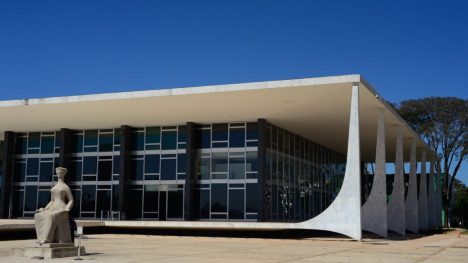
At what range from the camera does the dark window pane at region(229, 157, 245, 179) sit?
3259 centimetres

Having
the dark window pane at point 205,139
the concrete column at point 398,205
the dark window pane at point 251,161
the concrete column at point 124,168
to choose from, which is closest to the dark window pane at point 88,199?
the concrete column at point 124,168

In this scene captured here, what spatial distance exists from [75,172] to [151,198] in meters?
5.76

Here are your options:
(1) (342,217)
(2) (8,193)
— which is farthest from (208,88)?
(2) (8,193)

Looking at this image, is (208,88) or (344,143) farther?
(344,143)

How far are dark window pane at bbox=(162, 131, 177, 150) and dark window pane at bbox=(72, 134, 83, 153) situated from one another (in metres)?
6.01

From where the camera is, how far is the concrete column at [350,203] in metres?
24.8

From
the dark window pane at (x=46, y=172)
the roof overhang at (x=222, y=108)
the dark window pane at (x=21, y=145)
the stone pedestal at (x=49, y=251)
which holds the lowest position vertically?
the stone pedestal at (x=49, y=251)

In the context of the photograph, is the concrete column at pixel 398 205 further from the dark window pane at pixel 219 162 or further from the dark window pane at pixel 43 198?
the dark window pane at pixel 43 198

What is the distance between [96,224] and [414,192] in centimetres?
2236

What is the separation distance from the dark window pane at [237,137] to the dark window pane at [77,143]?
10.4 metres

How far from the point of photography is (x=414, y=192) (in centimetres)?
4056

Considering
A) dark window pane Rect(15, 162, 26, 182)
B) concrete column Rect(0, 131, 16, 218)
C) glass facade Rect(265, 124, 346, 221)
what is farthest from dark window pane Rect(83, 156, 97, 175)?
glass facade Rect(265, 124, 346, 221)

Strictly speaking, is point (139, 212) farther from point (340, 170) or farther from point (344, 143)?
point (340, 170)

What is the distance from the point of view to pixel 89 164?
120ft
